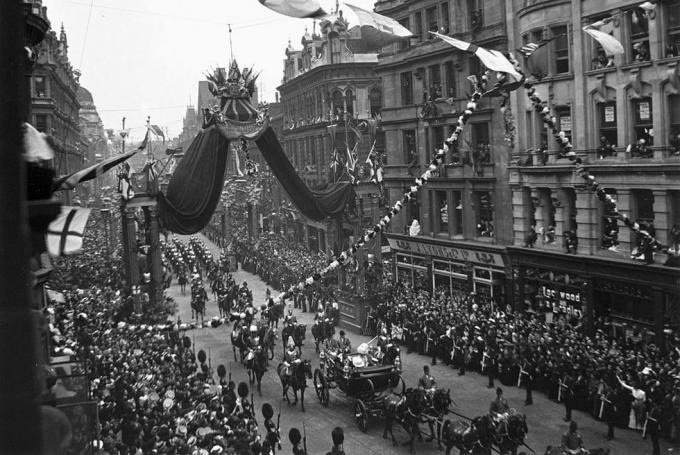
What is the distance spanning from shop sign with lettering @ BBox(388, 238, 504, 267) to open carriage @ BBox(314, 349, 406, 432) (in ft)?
42.7

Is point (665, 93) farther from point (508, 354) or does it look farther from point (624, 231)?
point (508, 354)

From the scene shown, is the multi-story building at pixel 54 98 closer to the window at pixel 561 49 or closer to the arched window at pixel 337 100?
the arched window at pixel 337 100

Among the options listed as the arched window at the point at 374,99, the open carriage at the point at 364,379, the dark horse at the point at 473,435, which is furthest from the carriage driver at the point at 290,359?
the arched window at the point at 374,99

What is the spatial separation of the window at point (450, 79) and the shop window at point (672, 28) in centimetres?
1287

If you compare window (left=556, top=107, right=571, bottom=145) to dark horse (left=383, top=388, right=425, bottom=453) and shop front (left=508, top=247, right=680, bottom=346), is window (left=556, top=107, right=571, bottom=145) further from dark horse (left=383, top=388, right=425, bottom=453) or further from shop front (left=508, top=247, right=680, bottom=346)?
dark horse (left=383, top=388, right=425, bottom=453)

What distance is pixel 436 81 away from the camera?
3703 centimetres

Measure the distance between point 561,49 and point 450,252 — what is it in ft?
39.2

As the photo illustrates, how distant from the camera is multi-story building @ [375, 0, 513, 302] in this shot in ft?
108

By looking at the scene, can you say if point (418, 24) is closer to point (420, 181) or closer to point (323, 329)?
point (323, 329)

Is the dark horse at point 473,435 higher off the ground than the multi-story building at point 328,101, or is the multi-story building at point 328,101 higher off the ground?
the multi-story building at point 328,101

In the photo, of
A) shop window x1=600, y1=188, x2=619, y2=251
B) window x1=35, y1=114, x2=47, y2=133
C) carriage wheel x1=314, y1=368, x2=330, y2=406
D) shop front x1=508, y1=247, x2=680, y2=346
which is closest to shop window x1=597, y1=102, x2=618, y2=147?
shop window x1=600, y1=188, x2=619, y2=251

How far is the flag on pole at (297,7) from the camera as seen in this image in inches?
480

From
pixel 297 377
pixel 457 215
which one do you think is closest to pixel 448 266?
pixel 457 215

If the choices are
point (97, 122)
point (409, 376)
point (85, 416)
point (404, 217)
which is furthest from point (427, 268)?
point (97, 122)
